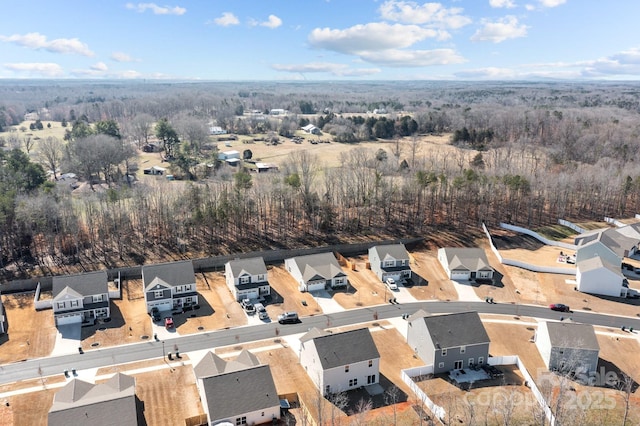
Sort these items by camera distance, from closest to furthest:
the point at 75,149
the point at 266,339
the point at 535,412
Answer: the point at 535,412
the point at 266,339
the point at 75,149

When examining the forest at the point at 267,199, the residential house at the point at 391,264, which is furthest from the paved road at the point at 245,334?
the forest at the point at 267,199

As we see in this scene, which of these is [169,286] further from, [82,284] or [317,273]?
[317,273]

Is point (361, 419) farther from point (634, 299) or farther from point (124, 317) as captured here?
point (634, 299)

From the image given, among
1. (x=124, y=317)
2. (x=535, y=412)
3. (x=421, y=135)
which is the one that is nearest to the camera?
Result: (x=535, y=412)

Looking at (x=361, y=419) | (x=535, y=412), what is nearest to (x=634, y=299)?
(x=535, y=412)

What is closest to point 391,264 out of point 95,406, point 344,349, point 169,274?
point 344,349

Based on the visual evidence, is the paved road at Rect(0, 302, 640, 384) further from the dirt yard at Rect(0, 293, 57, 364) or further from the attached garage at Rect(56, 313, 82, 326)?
the attached garage at Rect(56, 313, 82, 326)

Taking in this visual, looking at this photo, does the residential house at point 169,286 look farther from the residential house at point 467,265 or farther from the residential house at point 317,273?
the residential house at point 467,265

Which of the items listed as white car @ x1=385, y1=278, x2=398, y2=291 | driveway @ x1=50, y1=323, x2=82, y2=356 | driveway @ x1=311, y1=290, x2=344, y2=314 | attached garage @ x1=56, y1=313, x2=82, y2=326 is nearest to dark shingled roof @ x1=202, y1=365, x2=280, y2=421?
driveway @ x1=50, y1=323, x2=82, y2=356
